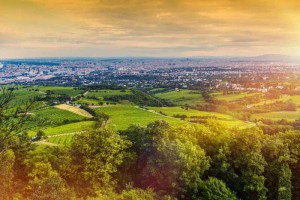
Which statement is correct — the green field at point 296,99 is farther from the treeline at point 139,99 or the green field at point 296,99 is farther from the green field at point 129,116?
the green field at point 129,116

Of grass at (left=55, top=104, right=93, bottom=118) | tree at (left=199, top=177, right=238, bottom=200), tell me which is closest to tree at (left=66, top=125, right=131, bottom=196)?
tree at (left=199, top=177, right=238, bottom=200)

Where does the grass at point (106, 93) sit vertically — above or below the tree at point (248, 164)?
below

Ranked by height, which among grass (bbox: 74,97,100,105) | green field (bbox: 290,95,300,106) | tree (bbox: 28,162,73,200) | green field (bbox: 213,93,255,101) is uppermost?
tree (bbox: 28,162,73,200)

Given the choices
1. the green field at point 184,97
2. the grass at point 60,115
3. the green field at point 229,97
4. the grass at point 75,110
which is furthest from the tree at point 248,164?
the green field at point 229,97

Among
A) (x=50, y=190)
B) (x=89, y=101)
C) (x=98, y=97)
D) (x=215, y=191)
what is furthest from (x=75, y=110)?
(x=215, y=191)

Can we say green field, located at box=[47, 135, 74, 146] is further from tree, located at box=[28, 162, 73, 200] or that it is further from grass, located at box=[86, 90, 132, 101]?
grass, located at box=[86, 90, 132, 101]

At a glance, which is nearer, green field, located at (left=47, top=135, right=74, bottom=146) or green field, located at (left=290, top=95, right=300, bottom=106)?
green field, located at (left=47, top=135, right=74, bottom=146)
